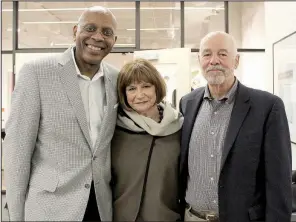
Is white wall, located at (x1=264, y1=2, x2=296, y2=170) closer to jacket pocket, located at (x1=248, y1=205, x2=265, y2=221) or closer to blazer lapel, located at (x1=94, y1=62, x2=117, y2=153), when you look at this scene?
jacket pocket, located at (x1=248, y1=205, x2=265, y2=221)

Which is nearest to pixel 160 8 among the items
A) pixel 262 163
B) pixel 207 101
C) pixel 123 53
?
pixel 123 53

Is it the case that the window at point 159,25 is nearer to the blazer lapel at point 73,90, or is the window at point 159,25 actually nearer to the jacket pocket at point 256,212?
the blazer lapel at point 73,90

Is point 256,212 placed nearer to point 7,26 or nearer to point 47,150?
point 47,150

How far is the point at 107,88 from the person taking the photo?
147 cm

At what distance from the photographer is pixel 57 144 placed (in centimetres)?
132

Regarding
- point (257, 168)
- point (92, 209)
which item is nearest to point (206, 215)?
point (257, 168)

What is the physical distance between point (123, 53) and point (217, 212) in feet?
10.3

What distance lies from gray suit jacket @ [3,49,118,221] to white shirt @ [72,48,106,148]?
0.05 meters

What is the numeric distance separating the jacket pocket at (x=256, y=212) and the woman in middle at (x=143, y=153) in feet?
1.12

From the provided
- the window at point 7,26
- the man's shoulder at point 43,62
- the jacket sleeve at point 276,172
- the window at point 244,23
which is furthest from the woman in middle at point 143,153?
the window at point 7,26

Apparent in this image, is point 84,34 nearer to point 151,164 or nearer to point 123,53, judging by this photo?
point 151,164

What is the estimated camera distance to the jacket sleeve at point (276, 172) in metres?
1.45

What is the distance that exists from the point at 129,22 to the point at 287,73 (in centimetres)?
235

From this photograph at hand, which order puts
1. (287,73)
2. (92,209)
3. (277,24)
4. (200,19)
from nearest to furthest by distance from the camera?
1. (92,209)
2. (287,73)
3. (277,24)
4. (200,19)
